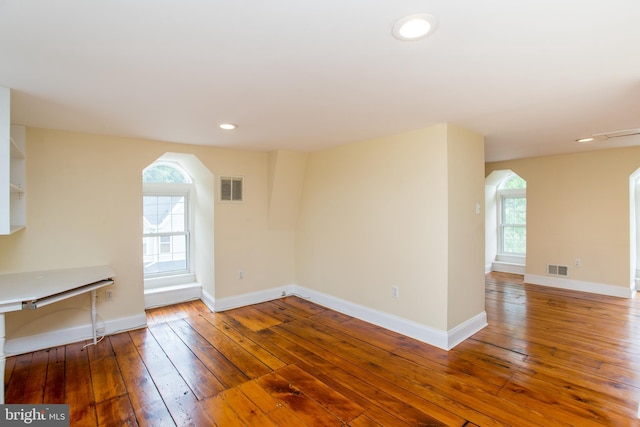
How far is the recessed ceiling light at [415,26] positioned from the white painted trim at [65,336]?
3.90m

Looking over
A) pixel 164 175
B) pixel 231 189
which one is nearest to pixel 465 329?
pixel 231 189

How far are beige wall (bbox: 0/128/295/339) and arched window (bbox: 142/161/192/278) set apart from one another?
0.89m

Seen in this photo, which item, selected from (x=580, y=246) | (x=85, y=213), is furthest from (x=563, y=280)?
(x=85, y=213)

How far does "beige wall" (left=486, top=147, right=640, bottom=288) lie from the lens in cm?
446

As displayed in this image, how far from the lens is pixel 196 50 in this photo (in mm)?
1563

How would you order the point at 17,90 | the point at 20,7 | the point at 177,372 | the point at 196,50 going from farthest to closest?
the point at 177,372 → the point at 17,90 → the point at 196,50 → the point at 20,7

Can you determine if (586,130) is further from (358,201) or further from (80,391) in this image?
(80,391)

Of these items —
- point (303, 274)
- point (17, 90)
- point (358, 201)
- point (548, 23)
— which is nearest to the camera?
point (548, 23)

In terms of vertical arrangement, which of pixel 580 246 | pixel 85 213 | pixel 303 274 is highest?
pixel 85 213

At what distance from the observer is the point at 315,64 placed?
1709 millimetres

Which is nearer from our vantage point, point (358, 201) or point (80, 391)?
point (80, 391)

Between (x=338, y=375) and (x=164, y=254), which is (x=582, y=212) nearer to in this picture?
(x=338, y=375)

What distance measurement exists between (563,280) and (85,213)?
6.83 metres

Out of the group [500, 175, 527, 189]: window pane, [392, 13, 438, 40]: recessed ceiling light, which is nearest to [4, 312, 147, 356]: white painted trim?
[392, 13, 438, 40]: recessed ceiling light
